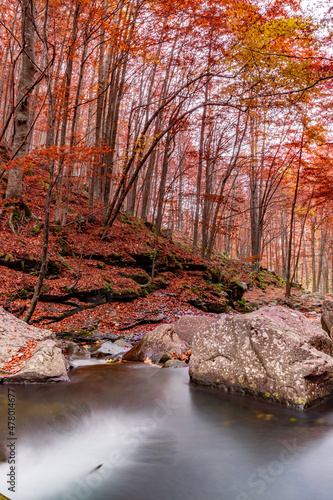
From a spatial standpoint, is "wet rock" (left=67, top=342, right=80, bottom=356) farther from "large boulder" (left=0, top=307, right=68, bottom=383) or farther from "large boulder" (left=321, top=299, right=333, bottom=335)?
"large boulder" (left=321, top=299, right=333, bottom=335)

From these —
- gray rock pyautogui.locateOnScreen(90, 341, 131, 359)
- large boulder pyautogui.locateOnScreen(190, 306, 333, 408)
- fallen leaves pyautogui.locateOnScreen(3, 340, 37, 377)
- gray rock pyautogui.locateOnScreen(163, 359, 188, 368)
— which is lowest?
gray rock pyautogui.locateOnScreen(90, 341, 131, 359)

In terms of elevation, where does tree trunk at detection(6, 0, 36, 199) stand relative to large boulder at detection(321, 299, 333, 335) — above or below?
above

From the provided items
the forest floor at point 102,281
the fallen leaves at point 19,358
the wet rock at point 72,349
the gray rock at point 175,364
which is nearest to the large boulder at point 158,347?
the gray rock at point 175,364

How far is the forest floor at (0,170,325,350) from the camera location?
659cm

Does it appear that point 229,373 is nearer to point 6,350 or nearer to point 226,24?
point 6,350

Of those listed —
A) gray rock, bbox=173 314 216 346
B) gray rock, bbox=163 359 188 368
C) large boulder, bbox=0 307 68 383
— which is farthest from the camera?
gray rock, bbox=173 314 216 346

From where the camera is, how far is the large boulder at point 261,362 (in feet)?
11.0

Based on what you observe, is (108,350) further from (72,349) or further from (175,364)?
(175,364)

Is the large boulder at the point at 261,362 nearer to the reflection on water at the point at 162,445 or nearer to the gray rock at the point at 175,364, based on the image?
the reflection on water at the point at 162,445

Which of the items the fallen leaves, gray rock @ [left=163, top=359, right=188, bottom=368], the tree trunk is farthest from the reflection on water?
the tree trunk

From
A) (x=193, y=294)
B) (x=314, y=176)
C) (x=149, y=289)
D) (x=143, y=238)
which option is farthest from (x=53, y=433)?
(x=314, y=176)

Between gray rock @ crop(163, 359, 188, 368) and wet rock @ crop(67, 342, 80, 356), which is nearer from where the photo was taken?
gray rock @ crop(163, 359, 188, 368)

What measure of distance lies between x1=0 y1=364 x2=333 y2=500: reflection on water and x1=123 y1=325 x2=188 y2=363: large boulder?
1225mm

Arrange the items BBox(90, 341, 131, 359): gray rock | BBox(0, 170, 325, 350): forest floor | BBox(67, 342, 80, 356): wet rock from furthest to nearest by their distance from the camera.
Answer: BBox(0, 170, 325, 350): forest floor
BBox(90, 341, 131, 359): gray rock
BBox(67, 342, 80, 356): wet rock
